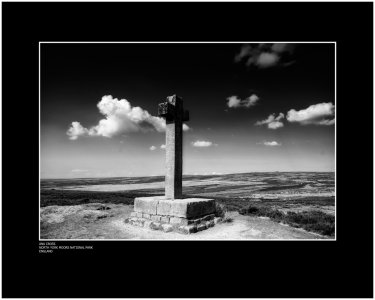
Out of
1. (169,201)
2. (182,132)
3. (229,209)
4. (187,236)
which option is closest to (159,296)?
(187,236)

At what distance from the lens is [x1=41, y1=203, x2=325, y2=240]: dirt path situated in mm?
7168

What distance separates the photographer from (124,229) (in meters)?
8.02

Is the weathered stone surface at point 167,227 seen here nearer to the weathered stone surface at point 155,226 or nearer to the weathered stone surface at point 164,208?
the weathered stone surface at point 155,226

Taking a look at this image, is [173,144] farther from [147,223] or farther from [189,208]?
[147,223]

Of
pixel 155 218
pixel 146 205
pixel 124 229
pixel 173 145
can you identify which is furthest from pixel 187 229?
pixel 173 145

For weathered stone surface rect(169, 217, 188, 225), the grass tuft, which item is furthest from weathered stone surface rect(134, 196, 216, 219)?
the grass tuft

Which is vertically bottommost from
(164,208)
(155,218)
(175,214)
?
(155,218)

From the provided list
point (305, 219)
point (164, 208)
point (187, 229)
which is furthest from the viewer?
point (305, 219)

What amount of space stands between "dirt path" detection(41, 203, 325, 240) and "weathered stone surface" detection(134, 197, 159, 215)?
0.62 metres

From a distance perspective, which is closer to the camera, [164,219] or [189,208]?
[189,208]

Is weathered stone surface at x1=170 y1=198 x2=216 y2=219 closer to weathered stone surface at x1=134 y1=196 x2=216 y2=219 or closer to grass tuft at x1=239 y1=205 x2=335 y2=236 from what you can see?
weathered stone surface at x1=134 y1=196 x2=216 y2=219

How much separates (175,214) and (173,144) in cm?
245

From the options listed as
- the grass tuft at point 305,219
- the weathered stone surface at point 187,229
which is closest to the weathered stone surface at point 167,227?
the weathered stone surface at point 187,229

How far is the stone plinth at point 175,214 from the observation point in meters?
7.59
